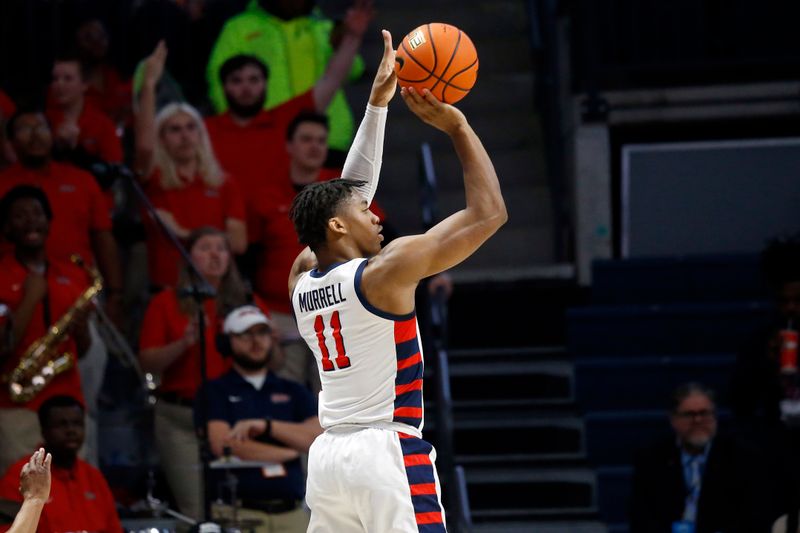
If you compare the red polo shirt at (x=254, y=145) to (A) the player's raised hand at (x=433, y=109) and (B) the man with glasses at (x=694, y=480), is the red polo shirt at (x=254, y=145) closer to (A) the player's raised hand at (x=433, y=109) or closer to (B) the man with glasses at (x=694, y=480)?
(B) the man with glasses at (x=694, y=480)

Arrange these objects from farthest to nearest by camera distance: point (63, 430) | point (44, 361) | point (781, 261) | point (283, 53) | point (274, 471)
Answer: point (283, 53)
point (781, 261)
point (44, 361)
point (274, 471)
point (63, 430)

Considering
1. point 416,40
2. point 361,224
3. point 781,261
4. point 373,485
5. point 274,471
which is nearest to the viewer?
point 373,485

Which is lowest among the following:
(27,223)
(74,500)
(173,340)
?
(74,500)

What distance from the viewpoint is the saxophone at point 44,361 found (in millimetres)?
8484

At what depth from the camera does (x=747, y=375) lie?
29.1 feet

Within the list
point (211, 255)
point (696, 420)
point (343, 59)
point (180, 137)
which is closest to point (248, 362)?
A: point (211, 255)

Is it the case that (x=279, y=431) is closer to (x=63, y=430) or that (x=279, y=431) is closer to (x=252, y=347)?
(x=252, y=347)

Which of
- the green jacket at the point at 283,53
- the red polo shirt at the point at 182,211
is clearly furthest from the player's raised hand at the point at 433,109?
the green jacket at the point at 283,53

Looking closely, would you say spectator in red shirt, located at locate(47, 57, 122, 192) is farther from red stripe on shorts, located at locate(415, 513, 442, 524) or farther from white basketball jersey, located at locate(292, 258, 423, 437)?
red stripe on shorts, located at locate(415, 513, 442, 524)

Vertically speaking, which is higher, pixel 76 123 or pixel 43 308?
pixel 76 123

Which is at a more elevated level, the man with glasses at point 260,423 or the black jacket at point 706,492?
the man with glasses at point 260,423

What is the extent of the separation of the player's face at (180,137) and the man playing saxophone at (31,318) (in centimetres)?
115

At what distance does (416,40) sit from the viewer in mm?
5660

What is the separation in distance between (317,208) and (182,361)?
3.66m
